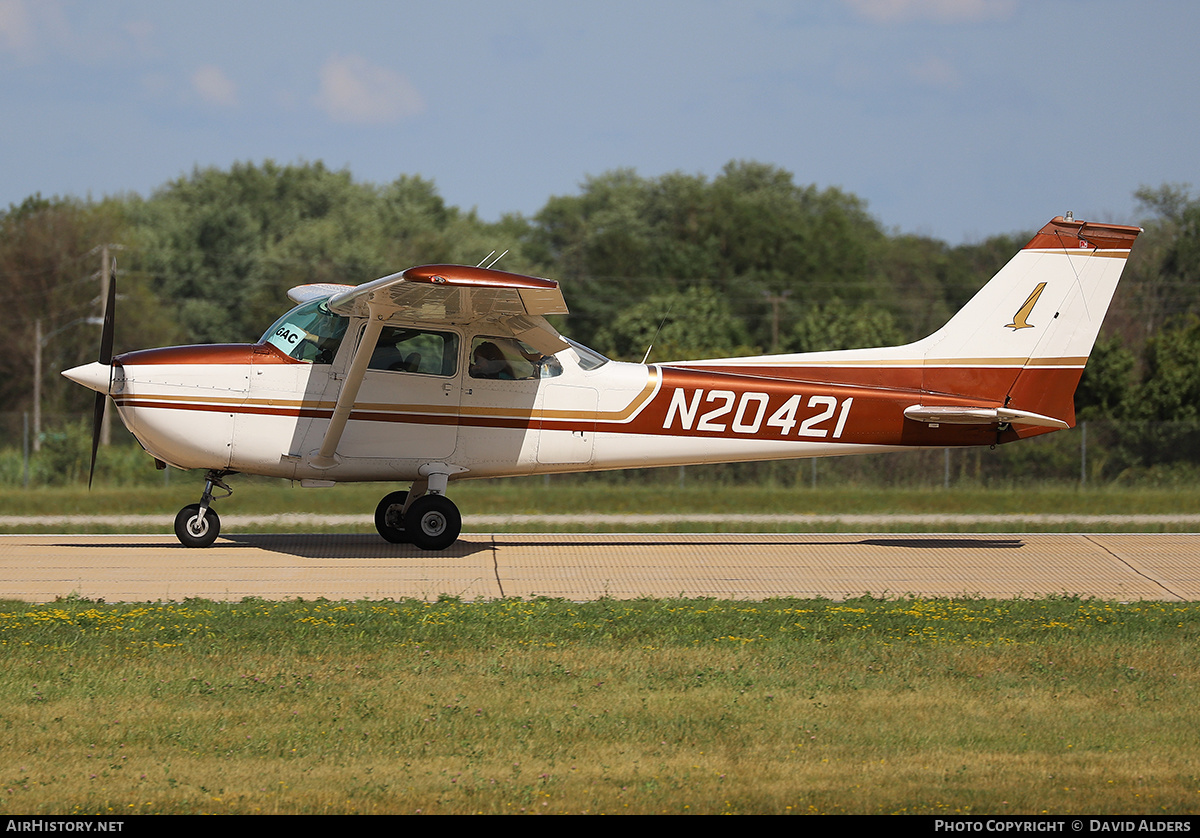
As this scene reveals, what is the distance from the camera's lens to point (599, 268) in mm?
60438

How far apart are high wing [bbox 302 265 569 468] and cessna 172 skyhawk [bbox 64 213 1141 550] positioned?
3cm

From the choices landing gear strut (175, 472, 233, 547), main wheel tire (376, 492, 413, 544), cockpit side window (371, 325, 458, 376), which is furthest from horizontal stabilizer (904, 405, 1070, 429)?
landing gear strut (175, 472, 233, 547)

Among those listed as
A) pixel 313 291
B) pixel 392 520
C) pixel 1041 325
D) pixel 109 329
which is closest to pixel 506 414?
pixel 392 520

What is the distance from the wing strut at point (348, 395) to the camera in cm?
1110

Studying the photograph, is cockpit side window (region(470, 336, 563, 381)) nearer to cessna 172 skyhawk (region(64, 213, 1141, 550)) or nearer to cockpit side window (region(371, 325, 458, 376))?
cessna 172 skyhawk (region(64, 213, 1141, 550))

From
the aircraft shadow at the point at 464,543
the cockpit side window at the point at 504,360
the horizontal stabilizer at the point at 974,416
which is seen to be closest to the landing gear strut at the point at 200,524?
the aircraft shadow at the point at 464,543

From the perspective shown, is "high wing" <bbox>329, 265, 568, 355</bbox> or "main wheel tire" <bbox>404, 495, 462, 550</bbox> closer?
"high wing" <bbox>329, 265, 568, 355</bbox>

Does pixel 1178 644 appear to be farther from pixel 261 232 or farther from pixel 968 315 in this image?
pixel 261 232

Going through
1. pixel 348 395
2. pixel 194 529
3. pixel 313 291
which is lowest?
pixel 194 529

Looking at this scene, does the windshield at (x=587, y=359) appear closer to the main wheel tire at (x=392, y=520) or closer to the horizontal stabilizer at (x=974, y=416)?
the main wheel tire at (x=392, y=520)

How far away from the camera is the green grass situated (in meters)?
5.09

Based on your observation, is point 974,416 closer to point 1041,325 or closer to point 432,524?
point 1041,325

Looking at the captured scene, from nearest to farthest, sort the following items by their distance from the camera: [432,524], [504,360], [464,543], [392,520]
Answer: [432,524] → [504,360] → [392,520] → [464,543]

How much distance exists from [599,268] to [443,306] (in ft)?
163
